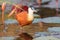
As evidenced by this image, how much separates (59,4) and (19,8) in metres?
3.38

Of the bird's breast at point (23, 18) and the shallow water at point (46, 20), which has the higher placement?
the bird's breast at point (23, 18)

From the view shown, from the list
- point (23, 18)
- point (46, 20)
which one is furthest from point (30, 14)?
point (46, 20)

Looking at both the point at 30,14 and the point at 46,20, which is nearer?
the point at 30,14

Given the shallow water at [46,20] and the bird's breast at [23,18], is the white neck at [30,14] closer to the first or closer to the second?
the bird's breast at [23,18]

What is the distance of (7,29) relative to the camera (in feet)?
18.9

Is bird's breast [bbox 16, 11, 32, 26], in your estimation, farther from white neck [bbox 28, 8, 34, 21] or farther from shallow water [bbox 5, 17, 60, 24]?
shallow water [bbox 5, 17, 60, 24]

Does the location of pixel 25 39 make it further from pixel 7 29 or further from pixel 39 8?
pixel 39 8

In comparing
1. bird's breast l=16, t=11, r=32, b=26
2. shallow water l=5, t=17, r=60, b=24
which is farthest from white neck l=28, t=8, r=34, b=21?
shallow water l=5, t=17, r=60, b=24

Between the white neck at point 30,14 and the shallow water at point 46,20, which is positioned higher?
the white neck at point 30,14

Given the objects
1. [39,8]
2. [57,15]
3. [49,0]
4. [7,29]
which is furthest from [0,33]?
[49,0]

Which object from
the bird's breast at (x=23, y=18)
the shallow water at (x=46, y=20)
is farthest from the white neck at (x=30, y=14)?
the shallow water at (x=46, y=20)

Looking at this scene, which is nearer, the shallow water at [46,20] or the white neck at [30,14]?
the white neck at [30,14]

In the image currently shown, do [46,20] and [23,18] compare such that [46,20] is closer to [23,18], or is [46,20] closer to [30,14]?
[30,14]

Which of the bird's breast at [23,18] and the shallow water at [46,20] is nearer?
the bird's breast at [23,18]
